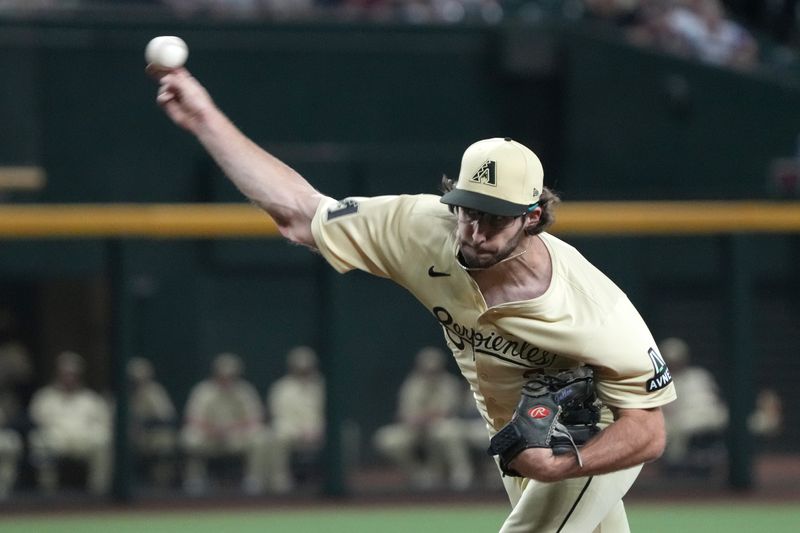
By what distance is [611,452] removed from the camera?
3824 millimetres

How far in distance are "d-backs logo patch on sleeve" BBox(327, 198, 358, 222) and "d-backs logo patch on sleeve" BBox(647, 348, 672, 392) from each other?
943 mm

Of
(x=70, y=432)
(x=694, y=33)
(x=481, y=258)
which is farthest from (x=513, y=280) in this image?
(x=694, y=33)

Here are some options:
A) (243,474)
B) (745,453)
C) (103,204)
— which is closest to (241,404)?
(243,474)

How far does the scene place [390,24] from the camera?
12734 mm

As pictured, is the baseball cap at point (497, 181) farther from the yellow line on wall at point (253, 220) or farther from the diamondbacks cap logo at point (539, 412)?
the yellow line on wall at point (253, 220)

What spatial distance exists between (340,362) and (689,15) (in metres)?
5.55

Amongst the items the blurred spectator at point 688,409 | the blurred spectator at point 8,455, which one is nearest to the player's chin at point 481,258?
the blurred spectator at point 688,409

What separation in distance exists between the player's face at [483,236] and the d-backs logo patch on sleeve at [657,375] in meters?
0.51

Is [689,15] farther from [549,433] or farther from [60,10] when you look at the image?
[549,433]

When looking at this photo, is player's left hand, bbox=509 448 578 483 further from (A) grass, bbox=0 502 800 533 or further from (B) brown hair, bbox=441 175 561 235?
(A) grass, bbox=0 502 800 533

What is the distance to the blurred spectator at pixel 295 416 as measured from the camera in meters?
10.1

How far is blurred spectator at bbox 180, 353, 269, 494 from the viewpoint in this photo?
10.1 m

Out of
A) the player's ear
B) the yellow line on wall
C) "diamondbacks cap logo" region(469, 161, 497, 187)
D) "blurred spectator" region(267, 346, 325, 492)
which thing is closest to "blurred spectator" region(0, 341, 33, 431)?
the yellow line on wall

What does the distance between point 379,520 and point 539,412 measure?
558cm
